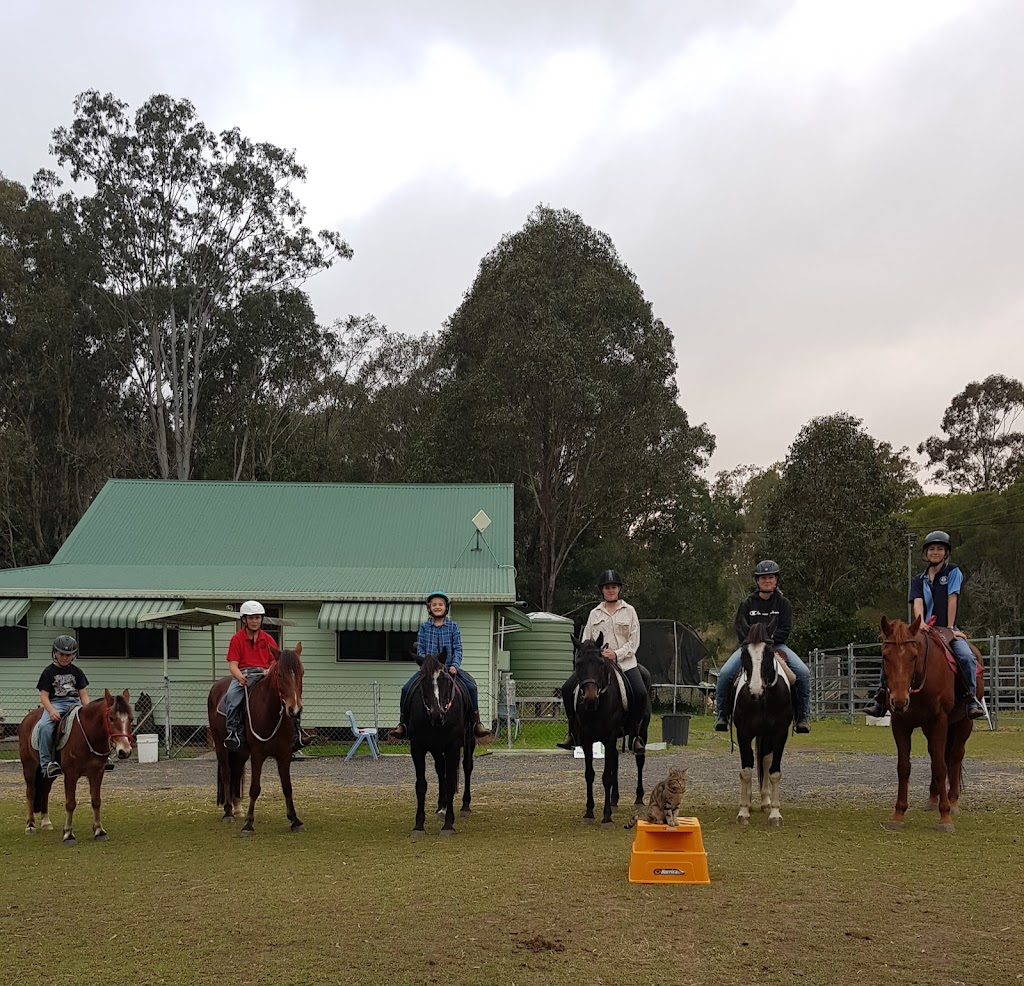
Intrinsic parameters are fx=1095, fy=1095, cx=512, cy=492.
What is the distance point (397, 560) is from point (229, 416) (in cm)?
2496

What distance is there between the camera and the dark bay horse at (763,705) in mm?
10078

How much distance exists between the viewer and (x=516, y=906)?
7047 millimetres

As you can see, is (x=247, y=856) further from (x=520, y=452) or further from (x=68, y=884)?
(x=520, y=452)

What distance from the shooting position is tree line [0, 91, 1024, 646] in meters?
42.5

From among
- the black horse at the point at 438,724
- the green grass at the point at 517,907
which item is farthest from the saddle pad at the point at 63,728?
the black horse at the point at 438,724

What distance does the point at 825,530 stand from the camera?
139 feet

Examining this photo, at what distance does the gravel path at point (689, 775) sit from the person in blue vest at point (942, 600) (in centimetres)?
213

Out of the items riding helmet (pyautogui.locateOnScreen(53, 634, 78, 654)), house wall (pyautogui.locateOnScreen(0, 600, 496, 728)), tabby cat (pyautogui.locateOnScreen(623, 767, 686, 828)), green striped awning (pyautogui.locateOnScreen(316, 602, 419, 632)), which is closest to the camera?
tabby cat (pyautogui.locateOnScreen(623, 767, 686, 828))

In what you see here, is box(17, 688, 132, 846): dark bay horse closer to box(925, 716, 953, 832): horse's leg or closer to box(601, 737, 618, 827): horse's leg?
box(601, 737, 618, 827): horse's leg

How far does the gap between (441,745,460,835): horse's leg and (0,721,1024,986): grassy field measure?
215 millimetres

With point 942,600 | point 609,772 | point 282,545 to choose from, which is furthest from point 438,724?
point 282,545

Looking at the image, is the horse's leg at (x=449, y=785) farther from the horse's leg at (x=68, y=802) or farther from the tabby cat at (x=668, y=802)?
the horse's leg at (x=68, y=802)

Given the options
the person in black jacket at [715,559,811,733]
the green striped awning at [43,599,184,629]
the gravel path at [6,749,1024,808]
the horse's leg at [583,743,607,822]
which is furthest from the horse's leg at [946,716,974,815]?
the green striped awning at [43,599,184,629]

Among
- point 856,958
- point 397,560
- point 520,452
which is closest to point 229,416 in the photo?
point 520,452
